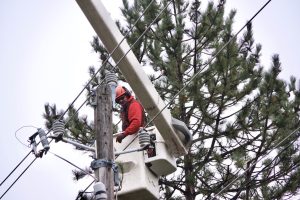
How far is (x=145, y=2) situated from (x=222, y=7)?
149 cm

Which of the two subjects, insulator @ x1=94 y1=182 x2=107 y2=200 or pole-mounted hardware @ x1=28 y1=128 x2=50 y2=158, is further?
pole-mounted hardware @ x1=28 y1=128 x2=50 y2=158

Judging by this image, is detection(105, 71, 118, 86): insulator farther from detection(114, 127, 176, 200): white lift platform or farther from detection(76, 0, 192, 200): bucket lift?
detection(114, 127, 176, 200): white lift platform

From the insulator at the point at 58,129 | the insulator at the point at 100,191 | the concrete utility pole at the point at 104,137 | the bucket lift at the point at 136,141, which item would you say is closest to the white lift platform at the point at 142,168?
the bucket lift at the point at 136,141

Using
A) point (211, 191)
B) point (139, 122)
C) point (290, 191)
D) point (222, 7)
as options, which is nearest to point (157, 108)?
point (139, 122)

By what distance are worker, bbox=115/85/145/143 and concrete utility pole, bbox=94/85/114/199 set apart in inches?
34.8

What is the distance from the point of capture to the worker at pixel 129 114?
7117mm

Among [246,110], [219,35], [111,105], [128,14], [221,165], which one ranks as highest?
[128,14]

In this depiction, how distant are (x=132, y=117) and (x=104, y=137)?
1.27 metres

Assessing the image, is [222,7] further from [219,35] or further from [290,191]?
[290,191]

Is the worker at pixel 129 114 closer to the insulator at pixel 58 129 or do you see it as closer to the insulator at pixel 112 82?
the insulator at pixel 112 82

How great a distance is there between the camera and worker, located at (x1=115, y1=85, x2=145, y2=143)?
712cm

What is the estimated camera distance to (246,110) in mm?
9500

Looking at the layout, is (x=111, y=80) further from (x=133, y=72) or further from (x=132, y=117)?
(x=132, y=117)

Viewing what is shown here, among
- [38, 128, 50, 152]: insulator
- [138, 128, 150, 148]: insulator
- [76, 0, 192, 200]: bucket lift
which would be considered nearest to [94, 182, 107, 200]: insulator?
[38, 128, 50, 152]: insulator
